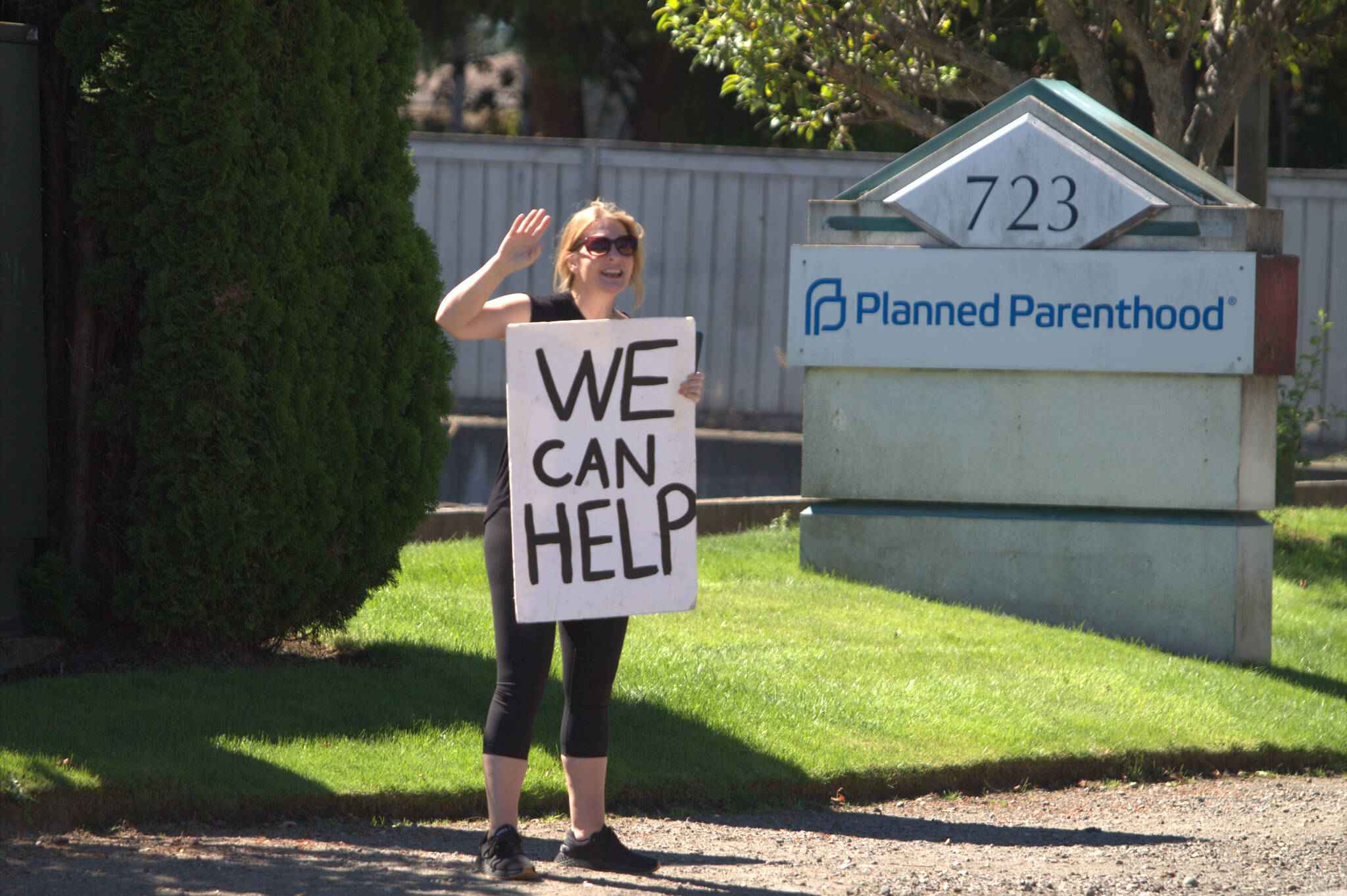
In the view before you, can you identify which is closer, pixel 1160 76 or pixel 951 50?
pixel 1160 76

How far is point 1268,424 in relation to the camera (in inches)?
290

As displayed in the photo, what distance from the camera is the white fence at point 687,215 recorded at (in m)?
13.4

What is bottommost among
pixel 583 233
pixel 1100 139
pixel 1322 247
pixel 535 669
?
pixel 535 669

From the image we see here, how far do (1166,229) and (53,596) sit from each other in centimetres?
516

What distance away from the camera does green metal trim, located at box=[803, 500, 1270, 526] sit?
24.1ft

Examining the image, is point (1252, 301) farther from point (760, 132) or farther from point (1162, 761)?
point (760, 132)

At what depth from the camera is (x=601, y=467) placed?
13.9 feet

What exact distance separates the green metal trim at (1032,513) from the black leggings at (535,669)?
3.80m

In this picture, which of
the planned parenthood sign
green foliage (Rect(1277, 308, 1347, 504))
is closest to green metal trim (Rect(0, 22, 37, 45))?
the planned parenthood sign

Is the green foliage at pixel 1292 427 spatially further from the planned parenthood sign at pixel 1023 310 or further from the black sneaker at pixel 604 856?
the black sneaker at pixel 604 856

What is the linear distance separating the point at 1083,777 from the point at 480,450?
25.4ft

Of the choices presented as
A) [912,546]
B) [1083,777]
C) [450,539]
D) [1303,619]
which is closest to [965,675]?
[1083,777]

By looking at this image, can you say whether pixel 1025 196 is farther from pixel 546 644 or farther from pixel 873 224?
pixel 546 644

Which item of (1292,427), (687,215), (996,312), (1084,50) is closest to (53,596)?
(996,312)
